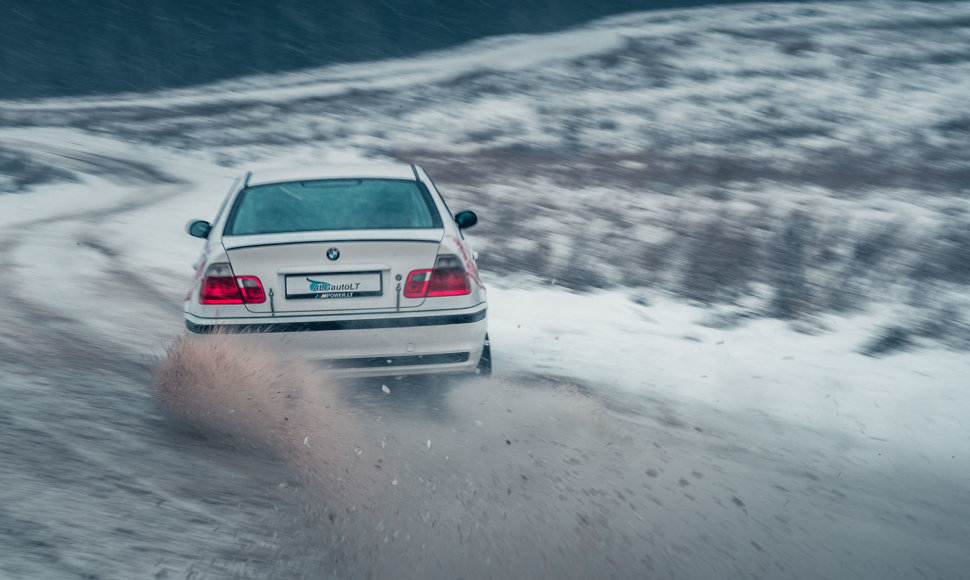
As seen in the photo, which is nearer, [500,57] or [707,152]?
[707,152]

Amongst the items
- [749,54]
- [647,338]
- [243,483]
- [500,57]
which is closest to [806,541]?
[243,483]

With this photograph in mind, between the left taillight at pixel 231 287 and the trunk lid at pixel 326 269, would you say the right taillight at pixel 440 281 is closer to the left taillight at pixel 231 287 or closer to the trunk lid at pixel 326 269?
the trunk lid at pixel 326 269

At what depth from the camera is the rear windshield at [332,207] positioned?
587 cm

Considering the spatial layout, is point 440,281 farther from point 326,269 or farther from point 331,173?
point 331,173

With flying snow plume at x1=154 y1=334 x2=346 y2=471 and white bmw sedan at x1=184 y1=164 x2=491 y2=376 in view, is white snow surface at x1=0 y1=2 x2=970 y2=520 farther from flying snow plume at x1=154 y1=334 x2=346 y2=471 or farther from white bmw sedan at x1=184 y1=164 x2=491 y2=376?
flying snow plume at x1=154 y1=334 x2=346 y2=471

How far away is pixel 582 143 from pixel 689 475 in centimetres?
1836

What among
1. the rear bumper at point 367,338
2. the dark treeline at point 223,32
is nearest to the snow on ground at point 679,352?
the rear bumper at point 367,338

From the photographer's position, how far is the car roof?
645 centimetres

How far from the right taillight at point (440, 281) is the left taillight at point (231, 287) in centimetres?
85

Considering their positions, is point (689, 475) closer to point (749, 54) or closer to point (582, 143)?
point (582, 143)

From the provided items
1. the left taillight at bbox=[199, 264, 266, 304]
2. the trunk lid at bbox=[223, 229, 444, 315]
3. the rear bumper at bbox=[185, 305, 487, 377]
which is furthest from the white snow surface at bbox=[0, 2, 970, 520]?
the left taillight at bbox=[199, 264, 266, 304]

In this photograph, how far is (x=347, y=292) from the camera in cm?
547

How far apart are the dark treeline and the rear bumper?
3535 cm

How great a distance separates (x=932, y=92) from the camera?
26656 mm
